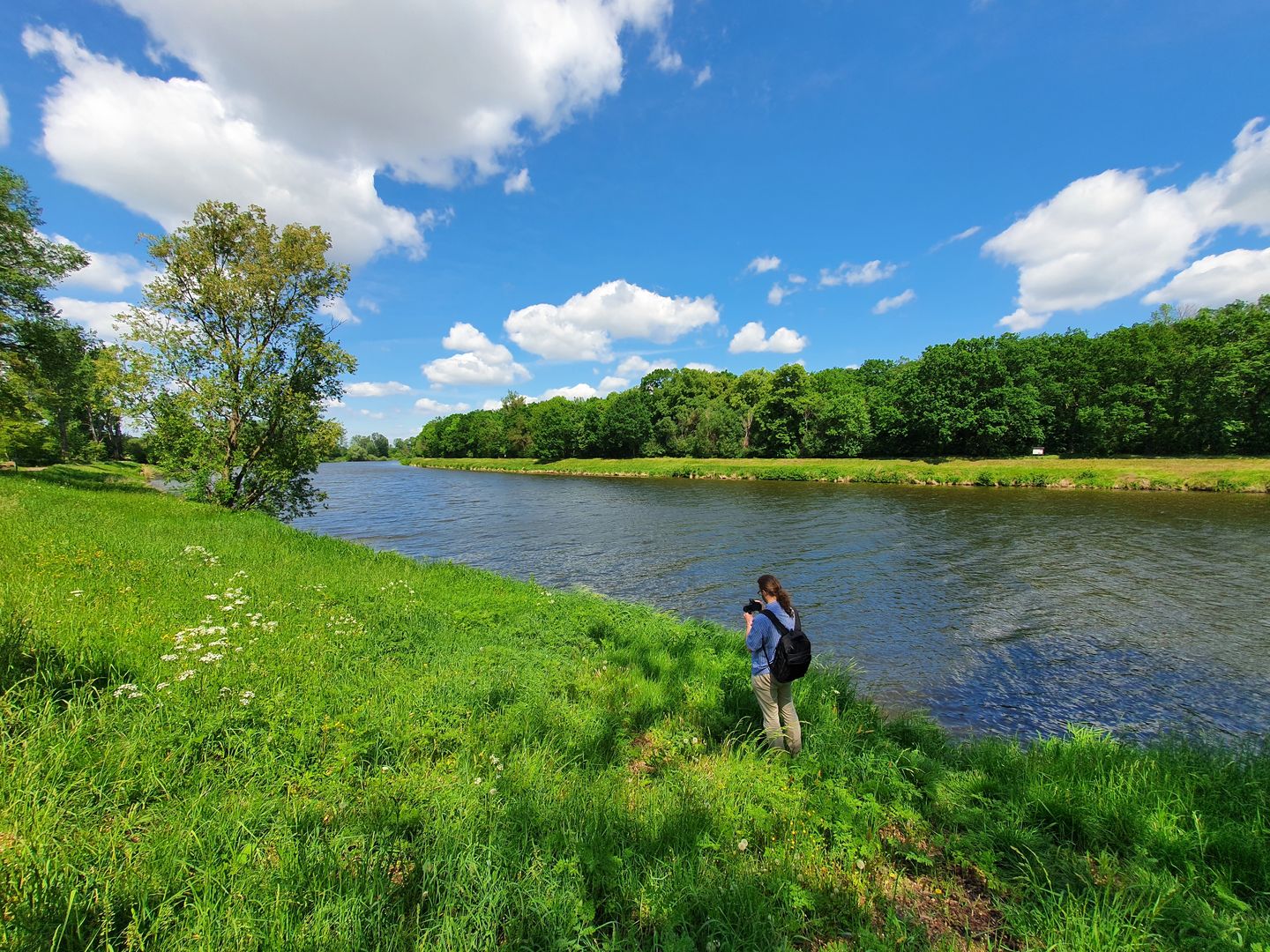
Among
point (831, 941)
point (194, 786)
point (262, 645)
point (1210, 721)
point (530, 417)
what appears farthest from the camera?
point (530, 417)

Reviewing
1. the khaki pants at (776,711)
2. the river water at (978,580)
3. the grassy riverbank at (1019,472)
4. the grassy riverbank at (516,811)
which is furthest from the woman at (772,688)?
the grassy riverbank at (1019,472)

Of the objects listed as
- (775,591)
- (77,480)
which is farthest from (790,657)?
(77,480)

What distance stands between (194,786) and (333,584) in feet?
24.1

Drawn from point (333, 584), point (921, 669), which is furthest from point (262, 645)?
point (921, 669)

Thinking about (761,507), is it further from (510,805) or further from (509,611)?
(510,805)

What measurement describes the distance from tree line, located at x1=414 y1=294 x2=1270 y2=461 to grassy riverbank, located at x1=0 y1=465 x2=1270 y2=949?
59.7 metres

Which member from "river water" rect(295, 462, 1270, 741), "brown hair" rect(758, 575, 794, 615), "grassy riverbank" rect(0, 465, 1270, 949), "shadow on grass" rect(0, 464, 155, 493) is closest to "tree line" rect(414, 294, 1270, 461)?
"river water" rect(295, 462, 1270, 741)

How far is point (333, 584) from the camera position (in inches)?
417

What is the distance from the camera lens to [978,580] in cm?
1680

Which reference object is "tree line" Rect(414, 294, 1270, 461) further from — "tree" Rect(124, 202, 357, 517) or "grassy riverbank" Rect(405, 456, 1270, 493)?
"tree" Rect(124, 202, 357, 517)

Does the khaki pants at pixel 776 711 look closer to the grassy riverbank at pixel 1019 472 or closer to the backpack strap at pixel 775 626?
the backpack strap at pixel 775 626

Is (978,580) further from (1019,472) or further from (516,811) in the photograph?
(1019,472)

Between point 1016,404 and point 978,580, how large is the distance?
165 ft

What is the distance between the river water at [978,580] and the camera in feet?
30.0
